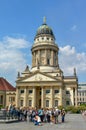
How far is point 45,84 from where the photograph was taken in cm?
8462

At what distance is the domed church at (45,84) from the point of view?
84.0 m

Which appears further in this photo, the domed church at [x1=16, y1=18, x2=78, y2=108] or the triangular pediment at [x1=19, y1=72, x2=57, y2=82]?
the triangular pediment at [x1=19, y1=72, x2=57, y2=82]

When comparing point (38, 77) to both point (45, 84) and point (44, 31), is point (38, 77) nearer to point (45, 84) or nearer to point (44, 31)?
point (45, 84)

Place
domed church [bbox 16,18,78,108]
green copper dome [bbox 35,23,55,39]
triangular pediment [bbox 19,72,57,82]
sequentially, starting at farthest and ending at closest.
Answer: green copper dome [bbox 35,23,55,39] < triangular pediment [bbox 19,72,57,82] < domed church [bbox 16,18,78,108]

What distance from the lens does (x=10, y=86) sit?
99.3 meters

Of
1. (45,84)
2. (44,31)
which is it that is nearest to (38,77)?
(45,84)

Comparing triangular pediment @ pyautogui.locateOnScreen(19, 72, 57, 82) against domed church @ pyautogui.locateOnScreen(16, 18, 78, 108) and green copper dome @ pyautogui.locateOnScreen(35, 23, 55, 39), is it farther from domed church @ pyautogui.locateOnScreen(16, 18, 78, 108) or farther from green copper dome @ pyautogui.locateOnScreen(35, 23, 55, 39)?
green copper dome @ pyautogui.locateOnScreen(35, 23, 55, 39)

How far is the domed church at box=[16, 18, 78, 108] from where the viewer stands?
276 ft

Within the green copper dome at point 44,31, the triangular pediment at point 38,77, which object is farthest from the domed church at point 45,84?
the green copper dome at point 44,31

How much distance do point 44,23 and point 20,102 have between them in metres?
34.8

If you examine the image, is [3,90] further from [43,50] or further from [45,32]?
[45,32]

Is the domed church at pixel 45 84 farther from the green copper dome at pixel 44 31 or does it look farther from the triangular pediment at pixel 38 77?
the green copper dome at pixel 44 31

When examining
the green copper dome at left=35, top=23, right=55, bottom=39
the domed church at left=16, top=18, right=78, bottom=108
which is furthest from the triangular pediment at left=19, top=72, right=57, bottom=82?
the green copper dome at left=35, top=23, right=55, bottom=39

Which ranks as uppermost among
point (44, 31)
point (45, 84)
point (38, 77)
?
point (44, 31)
